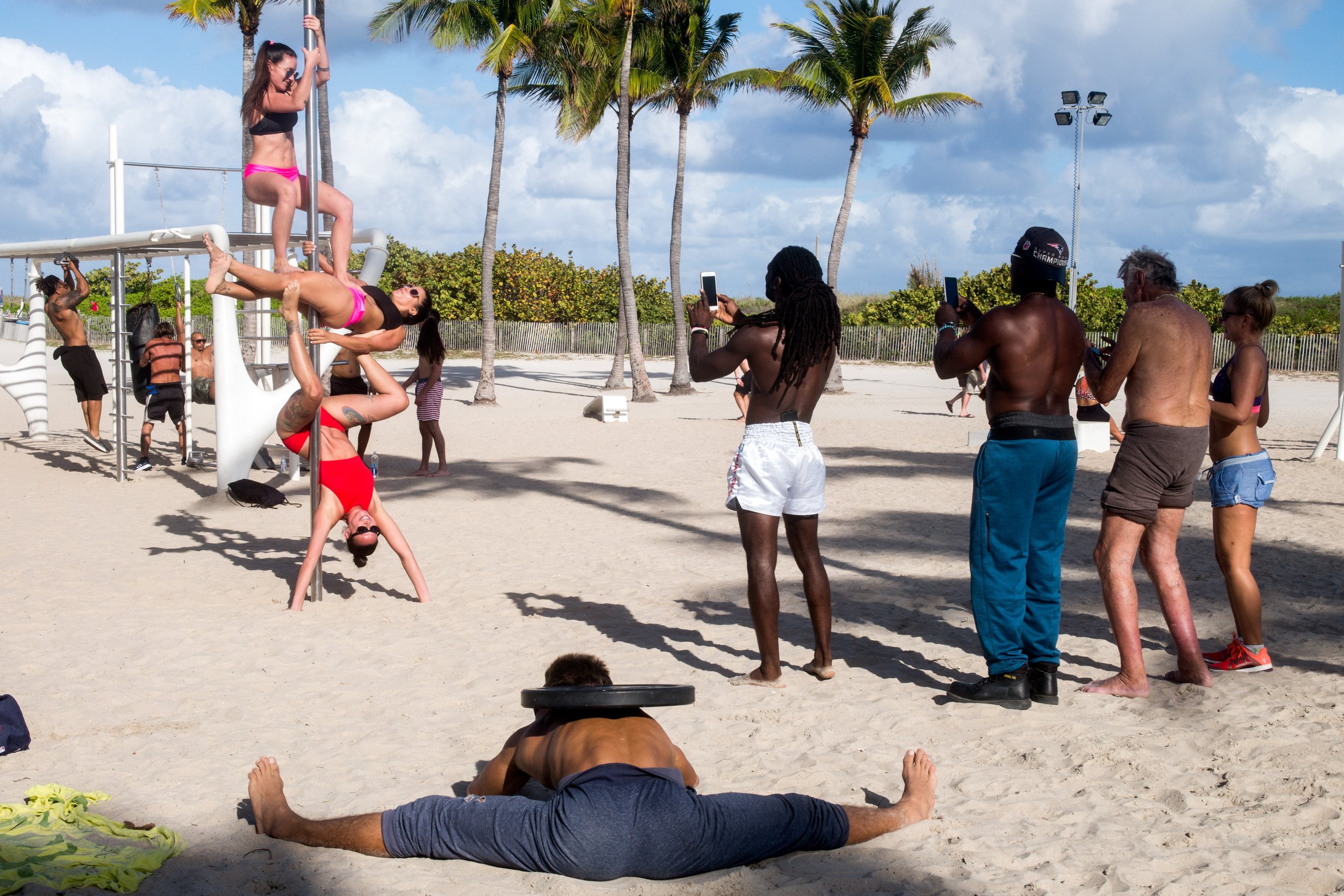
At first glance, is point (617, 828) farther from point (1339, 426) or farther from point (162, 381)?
point (1339, 426)

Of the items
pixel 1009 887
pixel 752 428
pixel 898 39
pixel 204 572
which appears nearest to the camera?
pixel 1009 887

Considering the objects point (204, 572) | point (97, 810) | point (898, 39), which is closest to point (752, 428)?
point (97, 810)

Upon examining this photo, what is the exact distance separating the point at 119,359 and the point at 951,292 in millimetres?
10651

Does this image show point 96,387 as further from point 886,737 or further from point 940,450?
point 886,737

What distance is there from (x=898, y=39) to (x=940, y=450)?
14.3 metres

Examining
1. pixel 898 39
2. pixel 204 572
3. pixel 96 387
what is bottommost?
pixel 204 572

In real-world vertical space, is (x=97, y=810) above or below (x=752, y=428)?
below

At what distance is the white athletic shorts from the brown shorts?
1197 millimetres

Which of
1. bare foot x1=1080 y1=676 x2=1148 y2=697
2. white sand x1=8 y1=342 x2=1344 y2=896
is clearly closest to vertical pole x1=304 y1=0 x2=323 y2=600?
white sand x1=8 y1=342 x2=1344 y2=896

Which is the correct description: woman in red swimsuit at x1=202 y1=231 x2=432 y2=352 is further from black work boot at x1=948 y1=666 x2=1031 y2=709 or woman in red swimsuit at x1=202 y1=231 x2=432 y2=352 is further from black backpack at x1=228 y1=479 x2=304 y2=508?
black backpack at x1=228 y1=479 x2=304 y2=508

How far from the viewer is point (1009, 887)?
10.3 ft

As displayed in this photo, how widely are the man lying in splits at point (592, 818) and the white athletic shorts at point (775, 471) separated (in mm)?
1441

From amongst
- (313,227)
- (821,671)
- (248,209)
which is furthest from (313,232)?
(248,209)

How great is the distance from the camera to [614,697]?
3.08m
